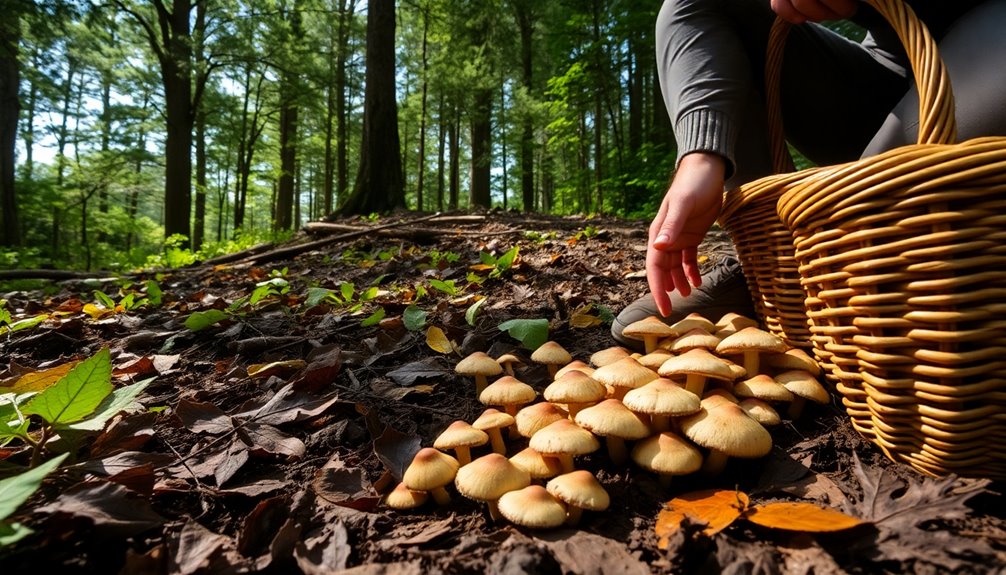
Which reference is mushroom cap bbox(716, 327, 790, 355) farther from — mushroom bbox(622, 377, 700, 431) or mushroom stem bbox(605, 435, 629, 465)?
mushroom stem bbox(605, 435, 629, 465)

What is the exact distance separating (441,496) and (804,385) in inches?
39.9

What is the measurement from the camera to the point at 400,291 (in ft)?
9.75

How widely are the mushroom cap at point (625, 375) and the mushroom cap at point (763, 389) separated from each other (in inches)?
10.0

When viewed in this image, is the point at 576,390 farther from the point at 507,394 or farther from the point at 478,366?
the point at 478,366

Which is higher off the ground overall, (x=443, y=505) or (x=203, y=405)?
(x=203, y=405)

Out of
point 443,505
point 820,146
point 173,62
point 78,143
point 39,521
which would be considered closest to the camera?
point 39,521

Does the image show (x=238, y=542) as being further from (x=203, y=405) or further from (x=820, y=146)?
(x=820, y=146)

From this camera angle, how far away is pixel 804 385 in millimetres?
1285

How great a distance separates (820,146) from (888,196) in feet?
4.38

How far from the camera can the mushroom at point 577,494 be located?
Result: 967 millimetres

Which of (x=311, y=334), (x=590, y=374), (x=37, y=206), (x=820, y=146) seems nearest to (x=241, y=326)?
(x=311, y=334)

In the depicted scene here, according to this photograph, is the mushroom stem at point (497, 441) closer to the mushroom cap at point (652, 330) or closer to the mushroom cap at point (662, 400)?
the mushroom cap at point (662, 400)

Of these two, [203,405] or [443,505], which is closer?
[443,505]

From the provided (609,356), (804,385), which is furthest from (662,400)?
(804,385)
